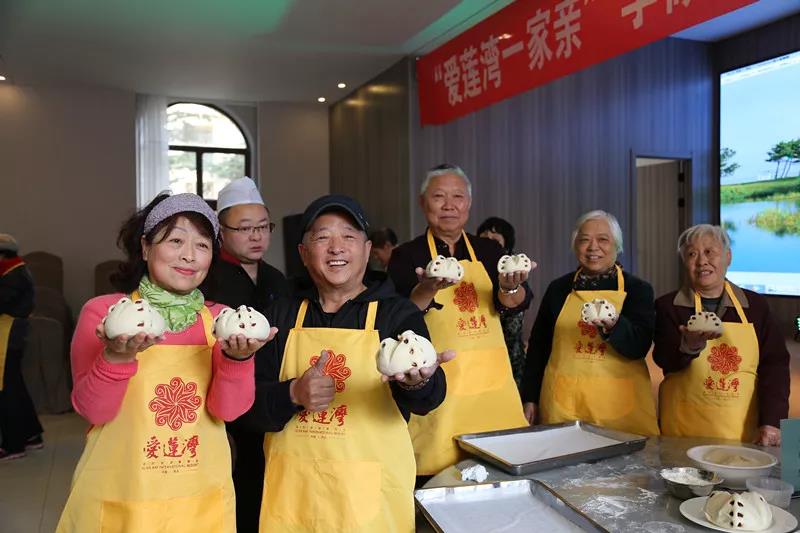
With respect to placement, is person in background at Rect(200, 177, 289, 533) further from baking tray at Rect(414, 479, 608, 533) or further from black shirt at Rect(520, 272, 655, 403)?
black shirt at Rect(520, 272, 655, 403)

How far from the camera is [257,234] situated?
227cm

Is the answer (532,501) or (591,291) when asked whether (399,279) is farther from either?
(532,501)

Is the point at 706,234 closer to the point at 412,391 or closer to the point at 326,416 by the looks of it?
the point at 412,391

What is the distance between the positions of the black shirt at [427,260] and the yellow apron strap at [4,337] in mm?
3266

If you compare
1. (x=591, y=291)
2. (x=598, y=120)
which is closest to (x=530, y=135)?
(x=598, y=120)

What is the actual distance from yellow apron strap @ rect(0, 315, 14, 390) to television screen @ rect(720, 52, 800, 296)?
22.5 feet

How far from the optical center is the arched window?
8.43m

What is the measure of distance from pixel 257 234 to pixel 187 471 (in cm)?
102

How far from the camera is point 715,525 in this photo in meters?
1.23

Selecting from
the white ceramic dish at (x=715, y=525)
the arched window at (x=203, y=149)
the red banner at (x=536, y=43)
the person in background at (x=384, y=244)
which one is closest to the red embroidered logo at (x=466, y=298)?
the white ceramic dish at (x=715, y=525)

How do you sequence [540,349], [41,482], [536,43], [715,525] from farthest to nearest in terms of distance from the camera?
[536,43]
[41,482]
[540,349]
[715,525]

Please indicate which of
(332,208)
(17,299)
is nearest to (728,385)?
(332,208)

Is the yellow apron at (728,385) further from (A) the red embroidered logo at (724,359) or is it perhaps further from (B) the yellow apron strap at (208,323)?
(B) the yellow apron strap at (208,323)

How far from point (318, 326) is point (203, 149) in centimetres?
759
